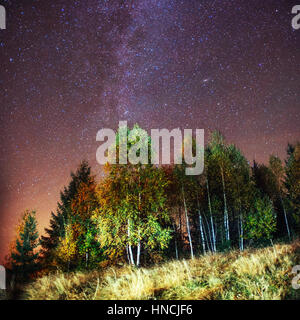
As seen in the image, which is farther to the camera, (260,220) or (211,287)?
(260,220)

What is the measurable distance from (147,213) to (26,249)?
74.1 feet

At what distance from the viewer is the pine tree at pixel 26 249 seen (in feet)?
69.8

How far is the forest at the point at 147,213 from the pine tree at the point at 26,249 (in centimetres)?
11

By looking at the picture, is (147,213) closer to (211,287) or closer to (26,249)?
(211,287)

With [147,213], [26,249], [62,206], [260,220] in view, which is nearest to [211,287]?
[147,213]

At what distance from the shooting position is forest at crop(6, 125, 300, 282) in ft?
31.9

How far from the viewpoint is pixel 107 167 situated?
1066 cm

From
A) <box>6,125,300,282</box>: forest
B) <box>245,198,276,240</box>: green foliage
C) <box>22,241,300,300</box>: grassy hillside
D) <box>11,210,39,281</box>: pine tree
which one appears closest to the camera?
<box>22,241,300,300</box>: grassy hillside

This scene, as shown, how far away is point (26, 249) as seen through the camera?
2195 centimetres

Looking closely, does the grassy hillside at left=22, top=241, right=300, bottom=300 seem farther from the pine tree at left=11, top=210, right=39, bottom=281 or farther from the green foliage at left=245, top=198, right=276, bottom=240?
the pine tree at left=11, top=210, right=39, bottom=281

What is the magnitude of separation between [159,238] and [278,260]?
17.6ft

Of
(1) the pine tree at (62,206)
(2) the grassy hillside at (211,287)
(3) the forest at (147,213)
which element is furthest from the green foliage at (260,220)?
(1) the pine tree at (62,206)

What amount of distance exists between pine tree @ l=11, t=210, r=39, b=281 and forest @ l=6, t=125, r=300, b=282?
115mm

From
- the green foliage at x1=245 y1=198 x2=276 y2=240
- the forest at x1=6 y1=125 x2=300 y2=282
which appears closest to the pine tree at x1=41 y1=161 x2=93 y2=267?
the forest at x1=6 y1=125 x2=300 y2=282
